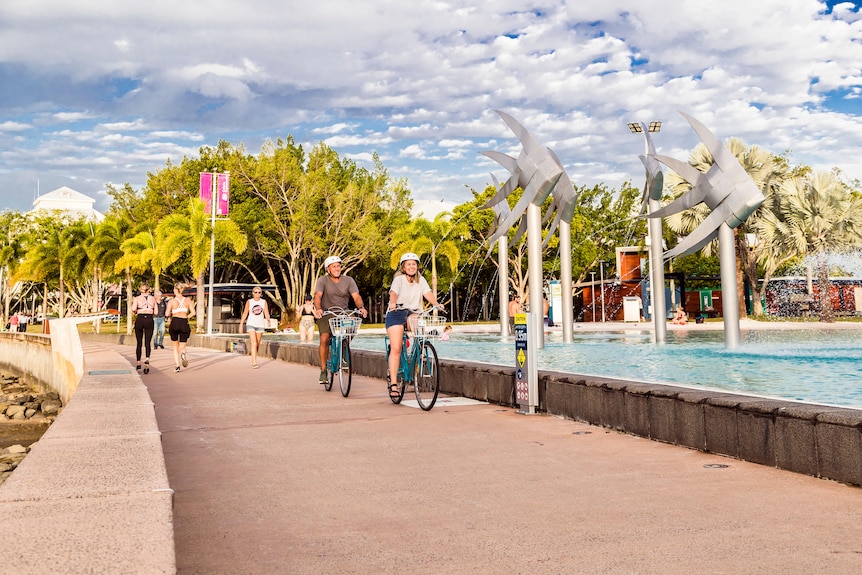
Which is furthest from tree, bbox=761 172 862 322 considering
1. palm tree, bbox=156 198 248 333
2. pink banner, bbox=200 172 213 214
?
pink banner, bbox=200 172 213 214

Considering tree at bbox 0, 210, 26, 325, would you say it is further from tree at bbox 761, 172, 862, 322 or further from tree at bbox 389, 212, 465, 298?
tree at bbox 761, 172, 862, 322

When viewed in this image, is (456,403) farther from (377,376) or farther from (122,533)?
Answer: (122,533)

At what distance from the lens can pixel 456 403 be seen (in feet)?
32.7

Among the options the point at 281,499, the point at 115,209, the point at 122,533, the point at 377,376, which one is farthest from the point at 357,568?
the point at 115,209

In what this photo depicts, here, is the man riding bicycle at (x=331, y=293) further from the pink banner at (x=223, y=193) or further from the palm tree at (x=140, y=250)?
the palm tree at (x=140, y=250)

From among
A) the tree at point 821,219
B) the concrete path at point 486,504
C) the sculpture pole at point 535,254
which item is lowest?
the concrete path at point 486,504

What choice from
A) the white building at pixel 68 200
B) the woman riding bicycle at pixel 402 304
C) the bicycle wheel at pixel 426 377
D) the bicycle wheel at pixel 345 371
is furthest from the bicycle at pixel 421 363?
the white building at pixel 68 200

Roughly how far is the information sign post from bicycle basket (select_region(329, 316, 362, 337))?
3014 millimetres

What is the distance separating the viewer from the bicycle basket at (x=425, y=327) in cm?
950

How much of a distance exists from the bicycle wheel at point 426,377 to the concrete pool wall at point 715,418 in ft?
2.69

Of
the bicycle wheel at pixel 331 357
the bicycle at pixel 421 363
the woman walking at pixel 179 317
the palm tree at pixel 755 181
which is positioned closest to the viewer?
the bicycle at pixel 421 363

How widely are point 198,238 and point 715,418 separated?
1582 inches

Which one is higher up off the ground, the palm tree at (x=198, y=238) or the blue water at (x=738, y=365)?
the palm tree at (x=198, y=238)

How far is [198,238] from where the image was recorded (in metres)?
43.6
